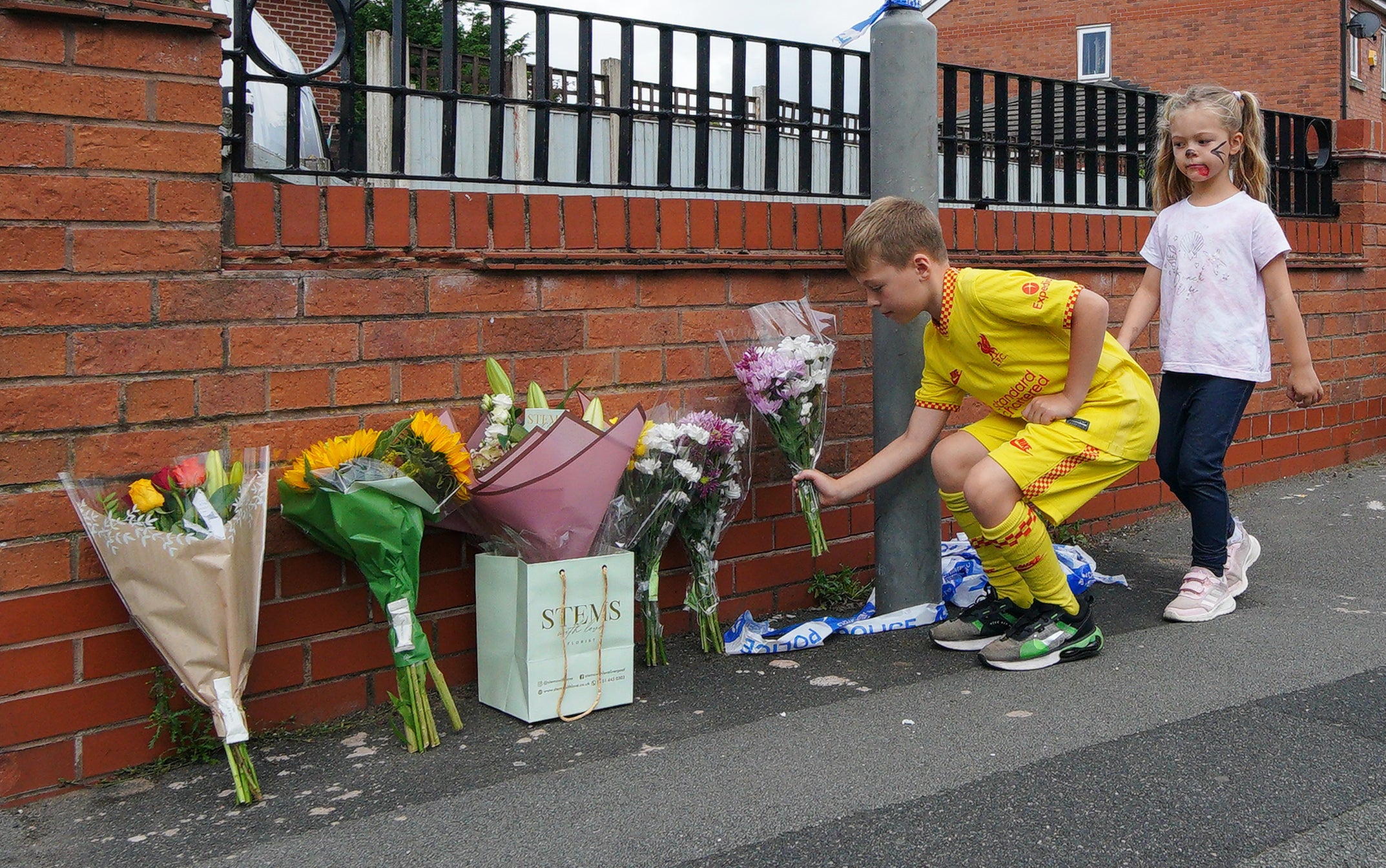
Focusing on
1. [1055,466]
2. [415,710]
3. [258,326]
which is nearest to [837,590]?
[1055,466]

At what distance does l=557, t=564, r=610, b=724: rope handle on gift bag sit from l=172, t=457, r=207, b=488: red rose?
86 centimetres

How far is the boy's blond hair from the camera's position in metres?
3.30

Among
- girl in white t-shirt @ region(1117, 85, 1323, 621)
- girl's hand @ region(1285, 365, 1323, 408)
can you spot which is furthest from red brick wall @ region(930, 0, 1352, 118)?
girl's hand @ region(1285, 365, 1323, 408)

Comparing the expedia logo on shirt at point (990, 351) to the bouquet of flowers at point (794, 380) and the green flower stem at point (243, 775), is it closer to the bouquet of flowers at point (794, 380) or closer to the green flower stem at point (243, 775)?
the bouquet of flowers at point (794, 380)

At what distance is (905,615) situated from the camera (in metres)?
3.80

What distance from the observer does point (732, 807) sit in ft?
8.06

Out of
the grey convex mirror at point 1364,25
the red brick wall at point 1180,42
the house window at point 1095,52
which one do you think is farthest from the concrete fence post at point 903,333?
the house window at point 1095,52

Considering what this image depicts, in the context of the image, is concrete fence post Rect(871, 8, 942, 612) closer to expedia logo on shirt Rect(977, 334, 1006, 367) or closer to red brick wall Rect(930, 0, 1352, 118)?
expedia logo on shirt Rect(977, 334, 1006, 367)

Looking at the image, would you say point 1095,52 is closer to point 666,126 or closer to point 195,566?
point 666,126

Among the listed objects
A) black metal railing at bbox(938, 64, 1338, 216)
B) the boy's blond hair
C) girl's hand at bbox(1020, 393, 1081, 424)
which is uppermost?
black metal railing at bbox(938, 64, 1338, 216)

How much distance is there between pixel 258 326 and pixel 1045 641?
7.51 ft

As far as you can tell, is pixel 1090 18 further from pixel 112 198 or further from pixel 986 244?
pixel 112 198

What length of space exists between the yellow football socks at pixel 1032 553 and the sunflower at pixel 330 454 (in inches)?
66.6

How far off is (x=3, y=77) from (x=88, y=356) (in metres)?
0.61
